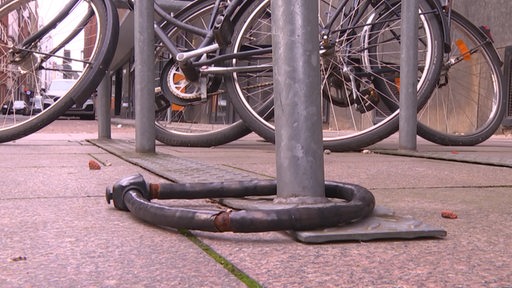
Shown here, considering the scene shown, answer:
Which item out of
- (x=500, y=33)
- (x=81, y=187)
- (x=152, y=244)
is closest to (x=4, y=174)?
(x=81, y=187)

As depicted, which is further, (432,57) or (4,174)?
(432,57)

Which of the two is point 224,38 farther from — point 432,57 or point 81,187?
point 81,187

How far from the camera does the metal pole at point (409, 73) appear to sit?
3.73m

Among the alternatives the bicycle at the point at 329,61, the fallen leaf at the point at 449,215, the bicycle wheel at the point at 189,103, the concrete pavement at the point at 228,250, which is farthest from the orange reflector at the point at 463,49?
the fallen leaf at the point at 449,215

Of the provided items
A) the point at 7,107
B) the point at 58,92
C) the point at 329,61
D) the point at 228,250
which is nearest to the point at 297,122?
the point at 228,250

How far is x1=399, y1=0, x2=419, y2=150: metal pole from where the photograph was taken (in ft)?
12.2

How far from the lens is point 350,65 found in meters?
4.00

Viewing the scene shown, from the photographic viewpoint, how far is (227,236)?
138 centimetres

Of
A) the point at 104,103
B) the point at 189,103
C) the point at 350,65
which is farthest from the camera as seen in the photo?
the point at 104,103

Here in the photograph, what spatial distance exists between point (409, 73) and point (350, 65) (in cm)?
42

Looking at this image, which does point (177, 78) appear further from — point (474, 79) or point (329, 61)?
point (474, 79)

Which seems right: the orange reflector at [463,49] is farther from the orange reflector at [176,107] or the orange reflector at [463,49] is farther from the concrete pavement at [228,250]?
the concrete pavement at [228,250]

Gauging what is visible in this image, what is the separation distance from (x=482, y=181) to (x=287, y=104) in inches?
51.9

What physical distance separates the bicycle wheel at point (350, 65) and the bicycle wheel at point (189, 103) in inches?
12.0
